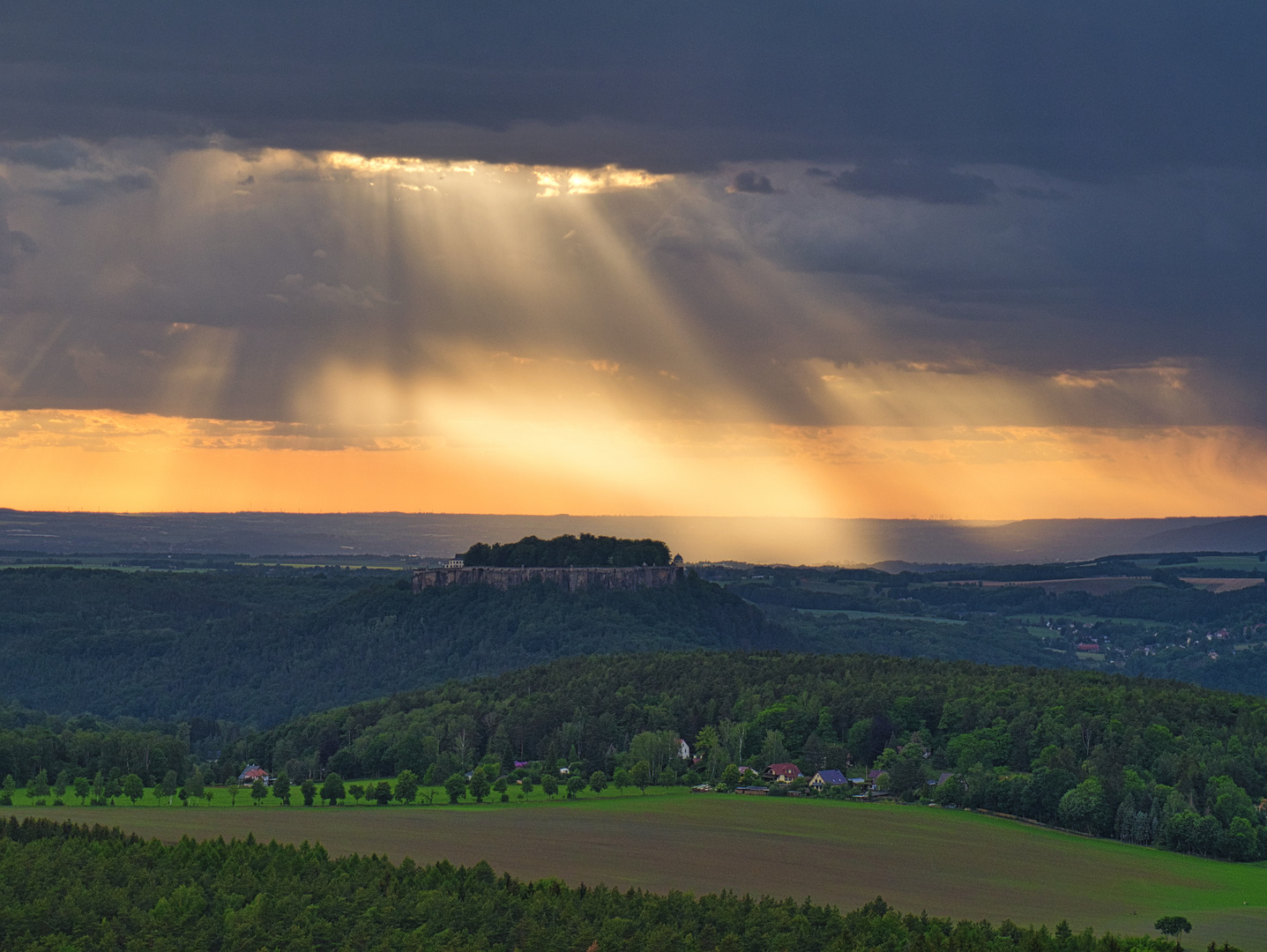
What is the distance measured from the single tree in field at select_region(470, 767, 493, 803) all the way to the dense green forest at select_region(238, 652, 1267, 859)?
848 cm

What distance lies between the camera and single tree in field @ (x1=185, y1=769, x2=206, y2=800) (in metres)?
164

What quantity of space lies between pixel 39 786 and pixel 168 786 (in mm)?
11945

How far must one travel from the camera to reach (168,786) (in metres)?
170

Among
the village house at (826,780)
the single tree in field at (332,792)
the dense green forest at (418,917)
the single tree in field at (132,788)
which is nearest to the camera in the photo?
the dense green forest at (418,917)

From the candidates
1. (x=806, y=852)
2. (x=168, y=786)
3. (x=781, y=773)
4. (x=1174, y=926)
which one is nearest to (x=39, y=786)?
(x=168, y=786)

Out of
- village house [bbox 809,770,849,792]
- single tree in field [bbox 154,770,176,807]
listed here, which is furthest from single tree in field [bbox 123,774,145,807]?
village house [bbox 809,770,849,792]

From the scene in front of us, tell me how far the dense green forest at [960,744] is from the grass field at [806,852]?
4.27m

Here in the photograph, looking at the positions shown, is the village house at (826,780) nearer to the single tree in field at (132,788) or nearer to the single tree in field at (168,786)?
the single tree in field at (168,786)

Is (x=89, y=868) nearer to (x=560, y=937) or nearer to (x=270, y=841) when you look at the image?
(x=270, y=841)

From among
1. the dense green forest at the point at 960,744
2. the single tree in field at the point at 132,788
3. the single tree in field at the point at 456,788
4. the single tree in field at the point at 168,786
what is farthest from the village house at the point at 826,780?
the single tree in field at the point at 132,788

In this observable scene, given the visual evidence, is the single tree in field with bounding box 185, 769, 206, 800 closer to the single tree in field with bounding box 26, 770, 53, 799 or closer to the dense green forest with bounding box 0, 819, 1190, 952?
the single tree in field with bounding box 26, 770, 53, 799

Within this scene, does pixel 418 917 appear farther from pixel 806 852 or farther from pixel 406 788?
pixel 406 788

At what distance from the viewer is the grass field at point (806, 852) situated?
11700 centimetres

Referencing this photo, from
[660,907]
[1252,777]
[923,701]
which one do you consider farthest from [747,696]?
[660,907]
